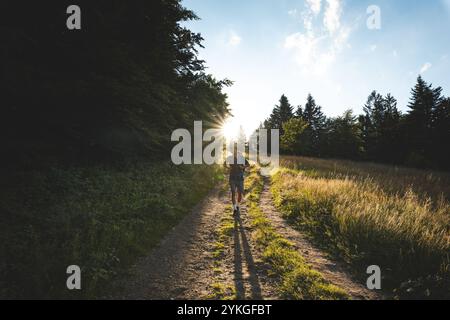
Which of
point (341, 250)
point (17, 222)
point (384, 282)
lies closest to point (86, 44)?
point (17, 222)

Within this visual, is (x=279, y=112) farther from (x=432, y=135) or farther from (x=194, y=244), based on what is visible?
(x=194, y=244)

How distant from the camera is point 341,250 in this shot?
688 cm

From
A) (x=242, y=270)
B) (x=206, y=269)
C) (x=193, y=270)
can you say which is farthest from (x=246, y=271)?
(x=193, y=270)

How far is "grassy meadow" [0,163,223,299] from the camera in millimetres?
4871

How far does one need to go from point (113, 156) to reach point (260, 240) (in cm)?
886

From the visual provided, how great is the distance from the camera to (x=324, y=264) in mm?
6242

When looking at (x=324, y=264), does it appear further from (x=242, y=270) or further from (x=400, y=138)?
(x=400, y=138)

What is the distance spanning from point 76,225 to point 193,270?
138 inches

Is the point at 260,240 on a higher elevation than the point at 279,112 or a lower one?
lower

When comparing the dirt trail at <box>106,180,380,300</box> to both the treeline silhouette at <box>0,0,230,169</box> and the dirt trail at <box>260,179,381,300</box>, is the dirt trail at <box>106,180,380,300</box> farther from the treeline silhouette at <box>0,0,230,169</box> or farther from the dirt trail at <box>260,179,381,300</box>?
the treeline silhouette at <box>0,0,230,169</box>

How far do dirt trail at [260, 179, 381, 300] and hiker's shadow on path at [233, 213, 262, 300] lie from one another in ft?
4.45

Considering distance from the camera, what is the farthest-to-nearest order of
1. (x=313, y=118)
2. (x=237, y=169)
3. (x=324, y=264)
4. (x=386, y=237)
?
(x=313, y=118) < (x=237, y=169) < (x=386, y=237) < (x=324, y=264)

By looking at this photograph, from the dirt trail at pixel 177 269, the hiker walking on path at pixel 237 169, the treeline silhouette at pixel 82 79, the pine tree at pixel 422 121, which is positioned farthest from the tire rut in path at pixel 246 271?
the pine tree at pixel 422 121
